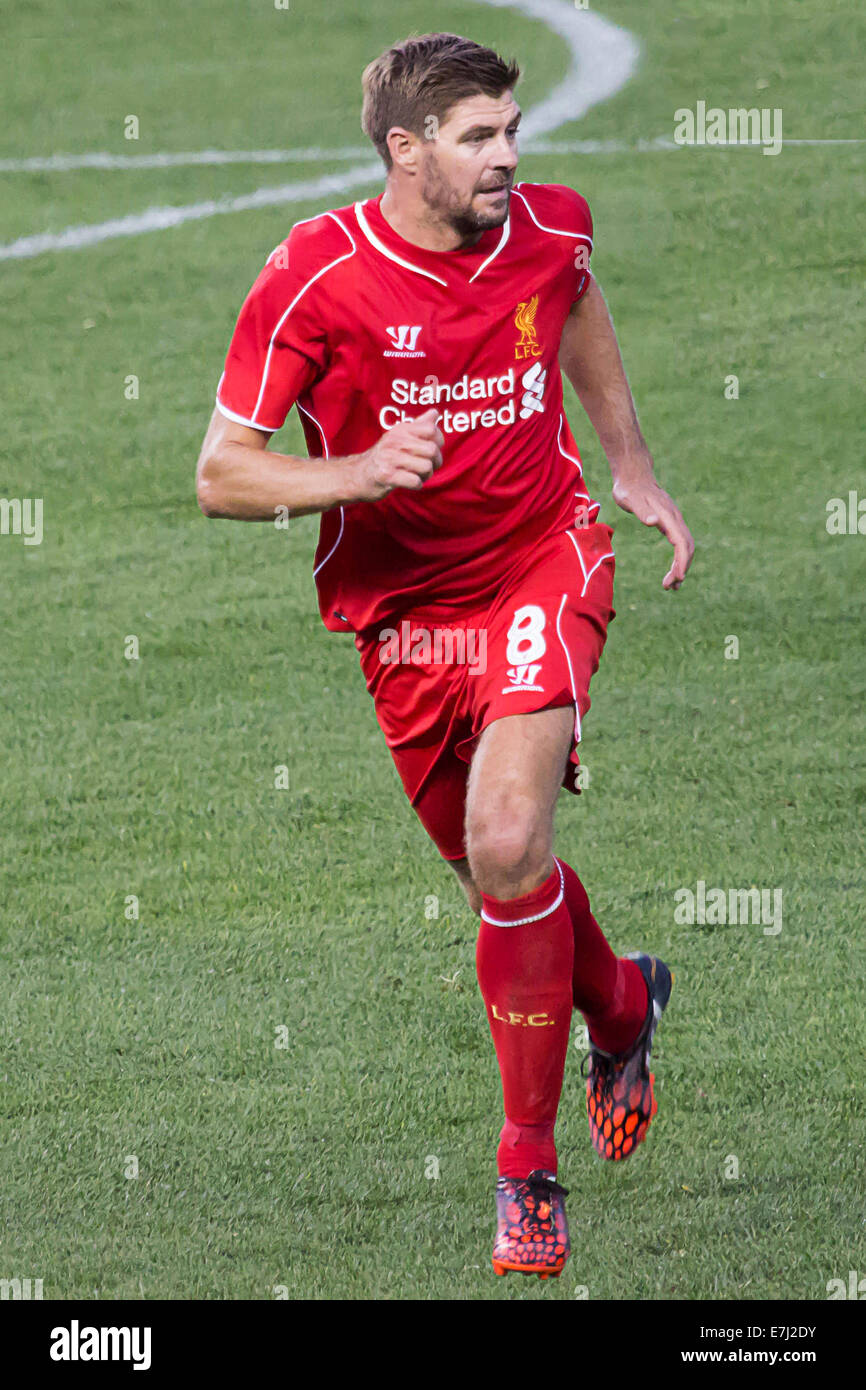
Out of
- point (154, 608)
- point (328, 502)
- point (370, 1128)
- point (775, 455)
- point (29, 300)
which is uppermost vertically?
point (29, 300)

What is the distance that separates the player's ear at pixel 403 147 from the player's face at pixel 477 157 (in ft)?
0.11

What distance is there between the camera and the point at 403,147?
4246 mm

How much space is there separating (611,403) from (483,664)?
873 mm

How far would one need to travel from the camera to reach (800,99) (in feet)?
59.2

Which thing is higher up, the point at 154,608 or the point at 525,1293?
the point at 154,608

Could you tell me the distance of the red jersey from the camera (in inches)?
166

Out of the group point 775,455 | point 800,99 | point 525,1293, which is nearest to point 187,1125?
point 525,1293

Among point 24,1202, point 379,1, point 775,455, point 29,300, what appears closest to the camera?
point 24,1202

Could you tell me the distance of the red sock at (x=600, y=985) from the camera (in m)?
4.74

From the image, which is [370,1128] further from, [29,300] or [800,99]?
[800,99]

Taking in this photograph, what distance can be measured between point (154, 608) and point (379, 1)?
13061mm

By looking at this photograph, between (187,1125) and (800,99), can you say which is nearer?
(187,1125)

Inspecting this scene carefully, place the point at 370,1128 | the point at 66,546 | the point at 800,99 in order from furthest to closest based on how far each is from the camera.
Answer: the point at 800,99 → the point at 66,546 → the point at 370,1128

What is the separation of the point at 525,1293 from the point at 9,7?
786 inches
